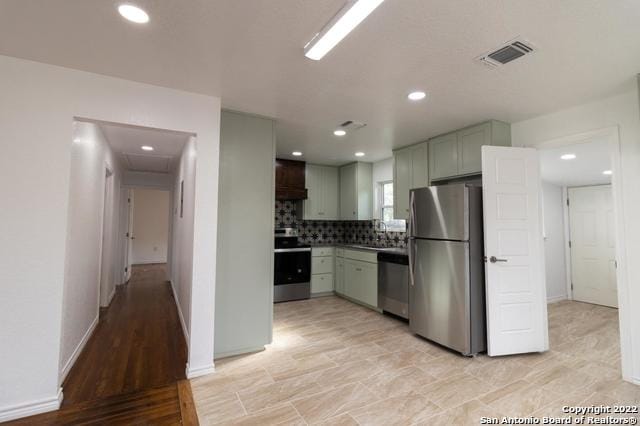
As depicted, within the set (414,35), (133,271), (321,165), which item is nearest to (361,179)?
(321,165)

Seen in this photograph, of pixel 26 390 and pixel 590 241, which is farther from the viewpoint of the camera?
pixel 590 241

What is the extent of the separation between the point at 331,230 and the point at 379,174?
1518 mm

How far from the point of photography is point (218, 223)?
287 centimetres

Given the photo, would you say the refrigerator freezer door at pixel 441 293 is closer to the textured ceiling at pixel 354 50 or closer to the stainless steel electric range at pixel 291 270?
the textured ceiling at pixel 354 50

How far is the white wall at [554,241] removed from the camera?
520 cm

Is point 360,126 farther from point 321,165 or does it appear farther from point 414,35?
point 321,165

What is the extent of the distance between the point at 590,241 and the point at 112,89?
7.18m

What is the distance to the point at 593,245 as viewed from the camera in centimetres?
519

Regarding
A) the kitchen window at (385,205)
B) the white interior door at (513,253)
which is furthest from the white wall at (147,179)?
the white interior door at (513,253)

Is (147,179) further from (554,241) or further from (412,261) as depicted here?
(554,241)

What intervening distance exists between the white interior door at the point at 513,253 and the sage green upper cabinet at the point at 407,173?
0.98m

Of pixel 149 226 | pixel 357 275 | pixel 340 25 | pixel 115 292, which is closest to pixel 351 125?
pixel 340 25

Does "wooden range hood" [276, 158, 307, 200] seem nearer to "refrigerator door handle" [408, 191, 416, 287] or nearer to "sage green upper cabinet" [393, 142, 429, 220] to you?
"sage green upper cabinet" [393, 142, 429, 220]

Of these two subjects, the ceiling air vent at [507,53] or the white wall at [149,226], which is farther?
the white wall at [149,226]
